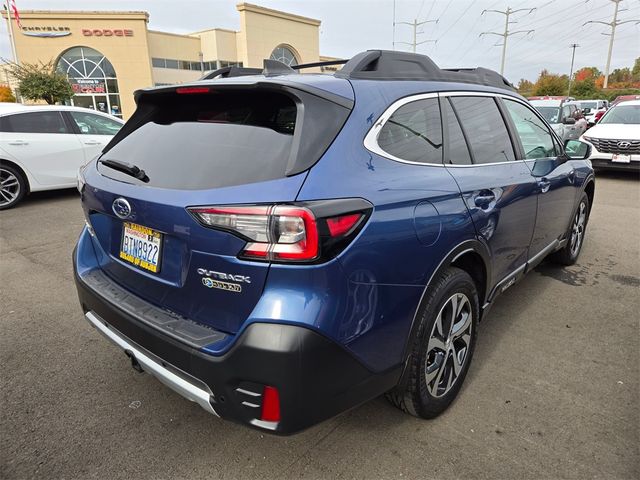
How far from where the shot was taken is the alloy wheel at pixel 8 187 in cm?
727

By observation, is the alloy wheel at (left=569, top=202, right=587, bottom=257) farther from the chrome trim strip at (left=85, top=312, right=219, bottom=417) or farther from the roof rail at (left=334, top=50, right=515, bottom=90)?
the chrome trim strip at (left=85, top=312, right=219, bottom=417)

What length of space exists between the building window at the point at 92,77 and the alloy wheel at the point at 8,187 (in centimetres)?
3001

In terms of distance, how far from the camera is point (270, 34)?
133ft

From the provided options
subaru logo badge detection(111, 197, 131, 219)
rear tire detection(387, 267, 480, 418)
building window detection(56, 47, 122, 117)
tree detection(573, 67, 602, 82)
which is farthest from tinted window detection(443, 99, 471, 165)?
tree detection(573, 67, 602, 82)

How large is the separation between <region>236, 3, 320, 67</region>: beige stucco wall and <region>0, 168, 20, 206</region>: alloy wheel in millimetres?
35263

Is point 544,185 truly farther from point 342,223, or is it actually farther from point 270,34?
point 270,34

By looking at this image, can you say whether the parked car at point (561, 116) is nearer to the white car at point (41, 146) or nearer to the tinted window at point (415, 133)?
the tinted window at point (415, 133)

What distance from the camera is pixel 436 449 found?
7.24 feet

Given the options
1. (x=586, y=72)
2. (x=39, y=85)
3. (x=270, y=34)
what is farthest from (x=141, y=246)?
(x=586, y=72)

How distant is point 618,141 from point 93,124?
1068cm

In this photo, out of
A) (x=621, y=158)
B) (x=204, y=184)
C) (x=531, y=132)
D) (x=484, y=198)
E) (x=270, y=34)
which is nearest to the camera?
(x=204, y=184)

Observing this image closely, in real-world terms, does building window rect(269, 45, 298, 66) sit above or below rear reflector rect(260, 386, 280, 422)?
above

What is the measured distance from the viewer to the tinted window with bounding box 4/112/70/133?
7336 millimetres

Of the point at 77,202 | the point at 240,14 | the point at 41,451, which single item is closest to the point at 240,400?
the point at 41,451
